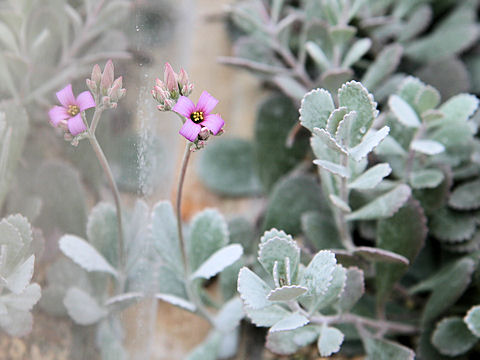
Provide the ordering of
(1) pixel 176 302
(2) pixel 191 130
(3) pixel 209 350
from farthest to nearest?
(3) pixel 209 350 → (1) pixel 176 302 → (2) pixel 191 130

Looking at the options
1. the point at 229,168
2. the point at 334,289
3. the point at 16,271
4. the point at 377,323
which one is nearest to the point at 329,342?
the point at 334,289

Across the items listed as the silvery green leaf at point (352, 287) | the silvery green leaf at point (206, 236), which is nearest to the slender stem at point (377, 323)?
the silvery green leaf at point (352, 287)

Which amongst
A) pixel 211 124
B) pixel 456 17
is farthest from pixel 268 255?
pixel 456 17

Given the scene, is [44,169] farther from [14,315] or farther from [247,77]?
[247,77]

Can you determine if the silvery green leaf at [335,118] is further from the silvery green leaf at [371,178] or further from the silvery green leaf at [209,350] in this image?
the silvery green leaf at [209,350]

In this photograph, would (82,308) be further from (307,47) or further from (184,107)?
(307,47)

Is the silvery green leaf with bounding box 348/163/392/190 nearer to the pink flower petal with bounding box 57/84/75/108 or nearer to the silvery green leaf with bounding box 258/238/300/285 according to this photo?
the silvery green leaf with bounding box 258/238/300/285

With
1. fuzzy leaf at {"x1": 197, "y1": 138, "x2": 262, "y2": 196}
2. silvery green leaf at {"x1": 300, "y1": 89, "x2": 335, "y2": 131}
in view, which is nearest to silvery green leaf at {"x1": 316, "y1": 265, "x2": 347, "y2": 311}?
silvery green leaf at {"x1": 300, "y1": 89, "x2": 335, "y2": 131}
